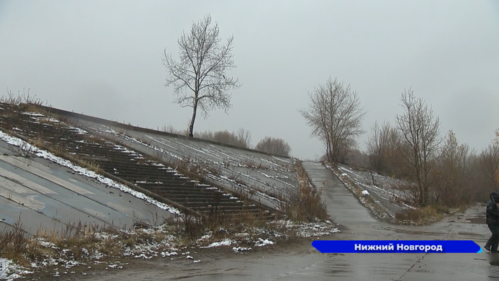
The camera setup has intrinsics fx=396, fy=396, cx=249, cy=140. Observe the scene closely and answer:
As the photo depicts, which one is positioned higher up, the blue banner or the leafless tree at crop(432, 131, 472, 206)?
the leafless tree at crop(432, 131, 472, 206)

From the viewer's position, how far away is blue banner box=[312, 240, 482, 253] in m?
11.1

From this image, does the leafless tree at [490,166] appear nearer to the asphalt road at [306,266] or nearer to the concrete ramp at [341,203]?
the concrete ramp at [341,203]

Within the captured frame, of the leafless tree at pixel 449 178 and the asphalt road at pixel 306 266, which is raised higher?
the leafless tree at pixel 449 178

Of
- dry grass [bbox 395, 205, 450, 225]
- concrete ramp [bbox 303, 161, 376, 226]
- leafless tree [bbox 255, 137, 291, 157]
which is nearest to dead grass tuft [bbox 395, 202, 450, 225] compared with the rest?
dry grass [bbox 395, 205, 450, 225]

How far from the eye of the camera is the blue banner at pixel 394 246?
11133 millimetres

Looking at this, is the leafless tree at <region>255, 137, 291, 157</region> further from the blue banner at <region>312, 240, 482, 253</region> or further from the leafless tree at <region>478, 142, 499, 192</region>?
the blue banner at <region>312, 240, 482, 253</region>

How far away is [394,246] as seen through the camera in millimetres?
11844

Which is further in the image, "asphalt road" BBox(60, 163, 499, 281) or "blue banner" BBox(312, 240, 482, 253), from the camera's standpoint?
"blue banner" BBox(312, 240, 482, 253)

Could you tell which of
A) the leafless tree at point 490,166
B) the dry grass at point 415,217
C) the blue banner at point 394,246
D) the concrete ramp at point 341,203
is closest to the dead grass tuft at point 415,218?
the dry grass at point 415,217

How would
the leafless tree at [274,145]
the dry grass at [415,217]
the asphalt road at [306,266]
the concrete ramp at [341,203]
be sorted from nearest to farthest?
1. the asphalt road at [306,266]
2. the dry grass at [415,217]
3. the concrete ramp at [341,203]
4. the leafless tree at [274,145]

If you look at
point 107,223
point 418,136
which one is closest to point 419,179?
point 418,136

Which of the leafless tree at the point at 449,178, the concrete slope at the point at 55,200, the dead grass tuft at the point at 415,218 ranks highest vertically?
the leafless tree at the point at 449,178

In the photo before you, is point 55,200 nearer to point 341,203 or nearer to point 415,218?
point 415,218

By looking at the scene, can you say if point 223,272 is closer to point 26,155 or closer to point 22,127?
point 26,155
